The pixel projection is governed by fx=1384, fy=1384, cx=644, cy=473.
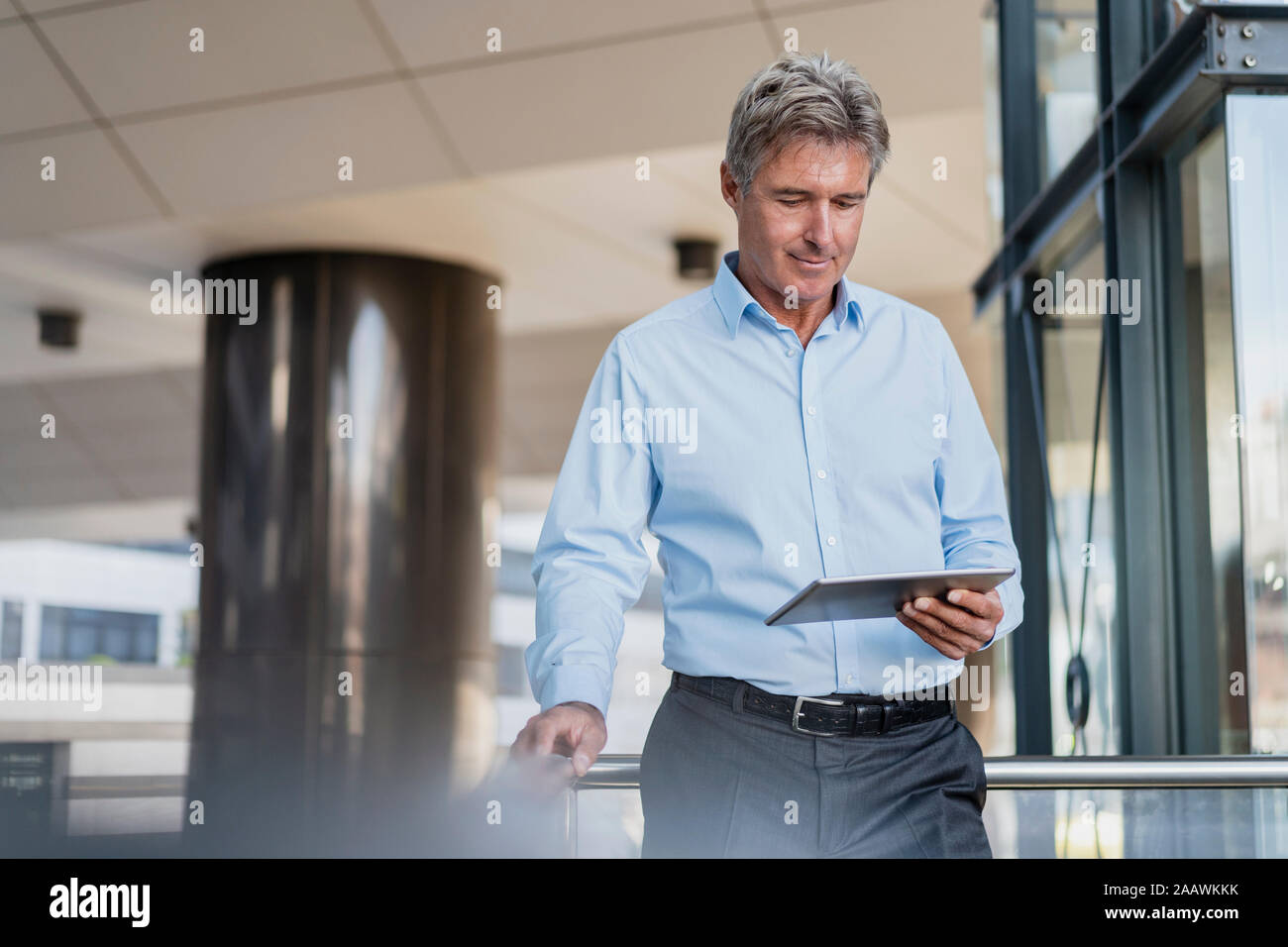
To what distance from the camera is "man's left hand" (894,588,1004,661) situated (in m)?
1.34

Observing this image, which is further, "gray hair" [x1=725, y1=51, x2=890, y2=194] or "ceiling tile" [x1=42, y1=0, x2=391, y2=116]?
"ceiling tile" [x1=42, y1=0, x2=391, y2=116]

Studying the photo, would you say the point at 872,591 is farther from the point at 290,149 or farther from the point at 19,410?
the point at 19,410

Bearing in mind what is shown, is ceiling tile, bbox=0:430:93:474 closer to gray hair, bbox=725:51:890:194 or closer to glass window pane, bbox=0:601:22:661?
glass window pane, bbox=0:601:22:661

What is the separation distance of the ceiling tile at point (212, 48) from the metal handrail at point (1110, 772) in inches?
110

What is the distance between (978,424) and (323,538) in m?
3.78

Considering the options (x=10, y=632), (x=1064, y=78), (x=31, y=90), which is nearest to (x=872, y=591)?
(x=1064, y=78)

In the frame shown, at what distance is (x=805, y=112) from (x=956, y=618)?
1.87ft

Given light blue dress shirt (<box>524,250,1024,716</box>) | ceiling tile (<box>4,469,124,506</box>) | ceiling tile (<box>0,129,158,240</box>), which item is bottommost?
Answer: light blue dress shirt (<box>524,250,1024,716</box>)

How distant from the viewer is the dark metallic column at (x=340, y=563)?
494 centimetres

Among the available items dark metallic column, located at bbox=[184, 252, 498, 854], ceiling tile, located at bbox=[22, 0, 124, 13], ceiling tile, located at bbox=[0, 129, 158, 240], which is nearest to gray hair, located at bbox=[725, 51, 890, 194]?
ceiling tile, located at bbox=[22, 0, 124, 13]

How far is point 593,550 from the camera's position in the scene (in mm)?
1483

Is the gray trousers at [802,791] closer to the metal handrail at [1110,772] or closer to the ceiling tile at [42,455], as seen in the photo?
the metal handrail at [1110,772]

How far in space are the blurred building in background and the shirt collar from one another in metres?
0.70

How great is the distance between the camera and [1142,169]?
314cm
